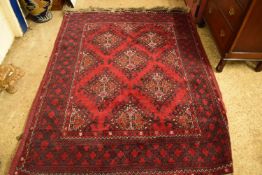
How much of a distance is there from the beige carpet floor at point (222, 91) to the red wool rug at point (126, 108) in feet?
0.25

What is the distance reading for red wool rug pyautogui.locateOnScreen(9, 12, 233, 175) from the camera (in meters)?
1.49

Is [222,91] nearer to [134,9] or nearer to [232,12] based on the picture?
[232,12]

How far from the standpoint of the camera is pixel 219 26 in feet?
6.46

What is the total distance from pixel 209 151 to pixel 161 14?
5.22ft

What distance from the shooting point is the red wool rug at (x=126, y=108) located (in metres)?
1.49

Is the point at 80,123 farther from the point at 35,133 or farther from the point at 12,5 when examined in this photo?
the point at 12,5

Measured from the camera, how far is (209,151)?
154 cm

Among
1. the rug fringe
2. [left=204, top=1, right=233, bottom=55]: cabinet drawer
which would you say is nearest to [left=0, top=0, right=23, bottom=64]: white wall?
the rug fringe

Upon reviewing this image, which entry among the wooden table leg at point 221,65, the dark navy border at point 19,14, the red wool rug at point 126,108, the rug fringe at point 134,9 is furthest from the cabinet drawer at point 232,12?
the dark navy border at point 19,14

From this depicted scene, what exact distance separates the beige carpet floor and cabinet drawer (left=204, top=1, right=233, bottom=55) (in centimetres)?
20

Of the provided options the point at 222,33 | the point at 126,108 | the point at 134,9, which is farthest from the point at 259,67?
the point at 134,9

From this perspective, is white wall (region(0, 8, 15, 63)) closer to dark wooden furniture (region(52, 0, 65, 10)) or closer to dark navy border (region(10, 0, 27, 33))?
dark navy border (region(10, 0, 27, 33))

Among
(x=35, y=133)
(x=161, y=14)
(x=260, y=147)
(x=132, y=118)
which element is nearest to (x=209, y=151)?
(x=260, y=147)

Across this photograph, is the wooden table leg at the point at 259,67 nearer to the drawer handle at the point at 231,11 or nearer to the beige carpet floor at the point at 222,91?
the beige carpet floor at the point at 222,91
